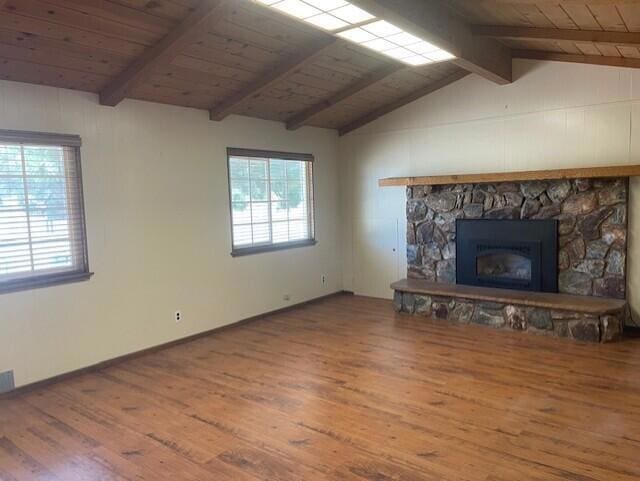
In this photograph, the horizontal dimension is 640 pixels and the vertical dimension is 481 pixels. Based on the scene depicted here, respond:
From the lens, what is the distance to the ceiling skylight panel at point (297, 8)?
2902 mm

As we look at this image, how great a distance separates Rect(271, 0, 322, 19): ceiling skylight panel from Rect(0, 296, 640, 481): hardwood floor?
2.61 m

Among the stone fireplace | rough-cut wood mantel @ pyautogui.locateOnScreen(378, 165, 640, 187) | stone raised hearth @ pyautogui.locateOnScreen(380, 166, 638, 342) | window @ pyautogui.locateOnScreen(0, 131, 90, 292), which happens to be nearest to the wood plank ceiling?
window @ pyautogui.locateOnScreen(0, 131, 90, 292)

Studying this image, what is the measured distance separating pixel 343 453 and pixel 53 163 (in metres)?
3.11

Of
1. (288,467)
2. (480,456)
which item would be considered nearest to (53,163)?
(288,467)

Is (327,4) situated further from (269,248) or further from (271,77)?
(269,248)

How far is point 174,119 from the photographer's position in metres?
4.66

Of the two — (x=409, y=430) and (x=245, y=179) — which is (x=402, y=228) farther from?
→ (x=409, y=430)

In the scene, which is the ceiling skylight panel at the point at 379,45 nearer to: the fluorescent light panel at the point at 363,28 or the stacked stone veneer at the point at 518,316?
the fluorescent light panel at the point at 363,28

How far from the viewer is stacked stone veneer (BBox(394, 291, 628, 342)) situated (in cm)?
445

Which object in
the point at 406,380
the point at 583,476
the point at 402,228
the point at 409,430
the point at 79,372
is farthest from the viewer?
the point at 402,228

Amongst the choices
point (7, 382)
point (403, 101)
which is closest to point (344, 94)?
point (403, 101)

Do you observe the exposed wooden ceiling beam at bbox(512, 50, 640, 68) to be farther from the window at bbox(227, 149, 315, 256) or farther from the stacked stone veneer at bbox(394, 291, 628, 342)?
the window at bbox(227, 149, 315, 256)

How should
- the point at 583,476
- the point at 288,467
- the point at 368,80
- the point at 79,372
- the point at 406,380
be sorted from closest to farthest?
the point at 583,476 < the point at 288,467 < the point at 406,380 < the point at 79,372 < the point at 368,80

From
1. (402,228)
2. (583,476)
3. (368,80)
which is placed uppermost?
(368,80)
